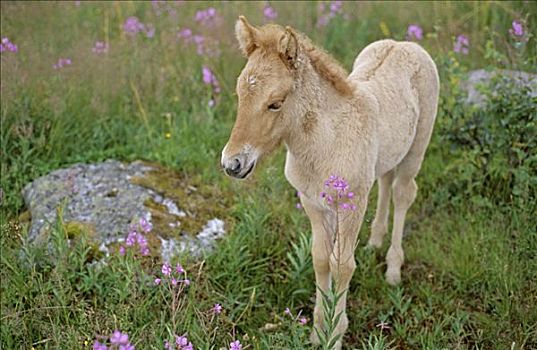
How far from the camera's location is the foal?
293 cm

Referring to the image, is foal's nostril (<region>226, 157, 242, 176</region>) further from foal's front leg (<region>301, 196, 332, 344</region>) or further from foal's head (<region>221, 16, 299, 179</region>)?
foal's front leg (<region>301, 196, 332, 344</region>)

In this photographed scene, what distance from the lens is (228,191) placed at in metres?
4.98

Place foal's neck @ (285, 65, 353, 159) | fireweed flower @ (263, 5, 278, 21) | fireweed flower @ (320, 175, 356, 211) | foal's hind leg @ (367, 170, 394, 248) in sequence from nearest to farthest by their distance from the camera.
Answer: fireweed flower @ (320, 175, 356, 211) → foal's neck @ (285, 65, 353, 159) → foal's hind leg @ (367, 170, 394, 248) → fireweed flower @ (263, 5, 278, 21)

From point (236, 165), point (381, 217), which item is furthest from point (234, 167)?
point (381, 217)

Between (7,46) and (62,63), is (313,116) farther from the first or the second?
(62,63)

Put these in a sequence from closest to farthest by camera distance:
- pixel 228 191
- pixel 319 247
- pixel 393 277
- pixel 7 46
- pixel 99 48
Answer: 1. pixel 319 247
2. pixel 393 277
3. pixel 228 191
4. pixel 7 46
5. pixel 99 48

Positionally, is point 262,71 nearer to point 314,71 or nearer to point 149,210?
Result: point 314,71

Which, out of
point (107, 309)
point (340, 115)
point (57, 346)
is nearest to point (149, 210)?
point (107, 309)

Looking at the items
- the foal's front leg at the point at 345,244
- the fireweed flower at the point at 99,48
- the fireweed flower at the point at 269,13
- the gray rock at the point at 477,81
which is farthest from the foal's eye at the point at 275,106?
the fireweed flower at the point at 269,13

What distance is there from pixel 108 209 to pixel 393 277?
7.13ft

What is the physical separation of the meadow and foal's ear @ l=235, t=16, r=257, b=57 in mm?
1207

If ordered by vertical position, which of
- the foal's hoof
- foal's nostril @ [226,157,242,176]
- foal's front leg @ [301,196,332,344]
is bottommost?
the foal's hoof

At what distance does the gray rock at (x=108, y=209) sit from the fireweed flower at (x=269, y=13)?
2938 mm

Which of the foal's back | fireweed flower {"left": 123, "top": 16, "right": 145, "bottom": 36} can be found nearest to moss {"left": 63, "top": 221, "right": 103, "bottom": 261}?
the foal's back
